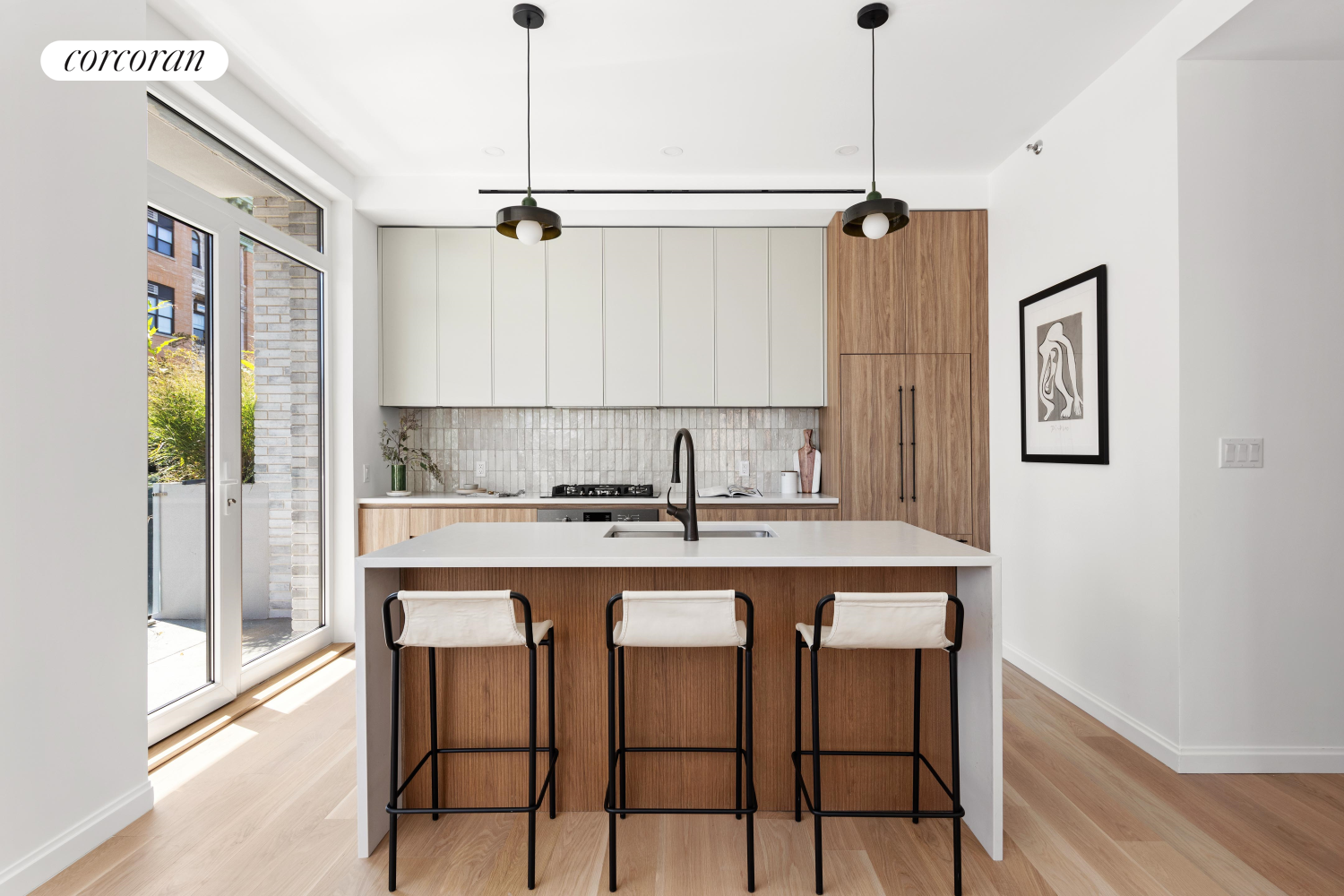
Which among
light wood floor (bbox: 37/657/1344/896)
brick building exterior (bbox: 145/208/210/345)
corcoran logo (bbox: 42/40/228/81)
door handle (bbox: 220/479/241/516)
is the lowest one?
light wood floor (bbox: 37/657/1344/896)

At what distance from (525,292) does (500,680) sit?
284 cm

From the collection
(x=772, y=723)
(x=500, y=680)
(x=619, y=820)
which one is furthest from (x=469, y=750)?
(x=772, y=723)

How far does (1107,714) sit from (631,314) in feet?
11.0

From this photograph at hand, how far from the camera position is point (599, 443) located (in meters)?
4.70

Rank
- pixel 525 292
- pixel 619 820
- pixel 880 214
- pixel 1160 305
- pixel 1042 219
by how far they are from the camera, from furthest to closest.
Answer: pixel 525 292 → pixel 1042 219 → pixel 1160 305 → pixel 880 214 → pixel 619 820

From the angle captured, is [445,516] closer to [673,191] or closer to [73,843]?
[73,843]

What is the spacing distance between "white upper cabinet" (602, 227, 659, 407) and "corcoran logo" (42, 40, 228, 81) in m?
2.44

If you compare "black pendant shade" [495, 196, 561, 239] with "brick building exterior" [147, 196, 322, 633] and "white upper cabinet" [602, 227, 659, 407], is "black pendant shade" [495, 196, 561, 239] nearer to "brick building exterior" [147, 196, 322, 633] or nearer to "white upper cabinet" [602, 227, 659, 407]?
"brick building exterior" [147, 196, 322, 633]

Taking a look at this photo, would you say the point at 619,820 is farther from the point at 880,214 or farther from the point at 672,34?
the point at 672,34

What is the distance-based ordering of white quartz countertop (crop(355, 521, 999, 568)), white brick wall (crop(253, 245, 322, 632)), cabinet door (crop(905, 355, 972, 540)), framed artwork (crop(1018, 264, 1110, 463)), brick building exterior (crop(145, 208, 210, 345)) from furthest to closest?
cabinet door (crop(905, 355, 972, 540))
white brick wall (crop(253, 245, 322, 632))
framed artwork (crop(1018, 264, 1110, 463))
brick building exterior (crop(145, 208, 210, 345))
white quartz countertop (crop(355, 521, 999, 568))

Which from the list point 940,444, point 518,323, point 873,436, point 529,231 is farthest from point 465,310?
point 940,444

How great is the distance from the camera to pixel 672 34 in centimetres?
264

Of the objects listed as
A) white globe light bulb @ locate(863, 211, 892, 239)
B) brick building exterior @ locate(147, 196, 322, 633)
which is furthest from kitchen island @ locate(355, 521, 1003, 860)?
brick building exterior @ locate(147, 196, 322, 633)

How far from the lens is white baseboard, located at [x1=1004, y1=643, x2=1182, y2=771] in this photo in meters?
2.54
